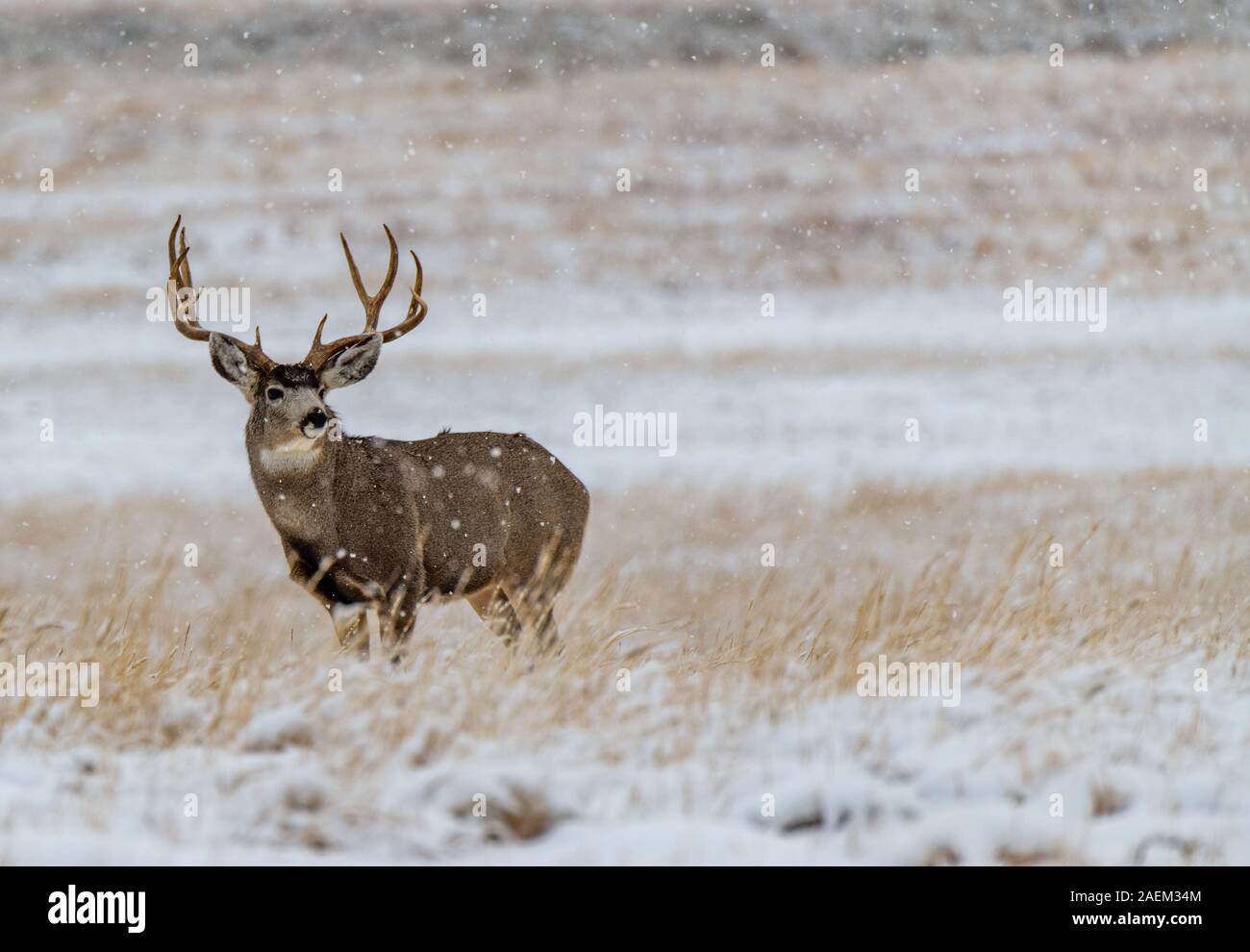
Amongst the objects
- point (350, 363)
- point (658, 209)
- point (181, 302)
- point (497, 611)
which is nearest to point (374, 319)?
point (350, 363)

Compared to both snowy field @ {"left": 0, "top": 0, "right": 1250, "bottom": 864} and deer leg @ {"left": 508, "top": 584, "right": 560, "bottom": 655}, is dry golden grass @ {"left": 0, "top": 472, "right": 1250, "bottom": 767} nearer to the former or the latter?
snowy field @ {"left": 0, "top": 0, "right": 1250, "bottom": 864}

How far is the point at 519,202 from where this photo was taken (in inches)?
968

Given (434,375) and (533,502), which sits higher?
(434,375)

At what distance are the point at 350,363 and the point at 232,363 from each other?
0.50m

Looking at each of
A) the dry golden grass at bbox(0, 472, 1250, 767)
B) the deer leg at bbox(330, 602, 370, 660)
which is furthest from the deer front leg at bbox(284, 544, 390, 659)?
the dry golden grass at bbox(0, 472, 1250, 767)

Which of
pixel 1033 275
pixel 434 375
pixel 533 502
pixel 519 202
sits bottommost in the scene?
pixel 533 502

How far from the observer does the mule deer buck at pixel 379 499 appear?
670 centimetres

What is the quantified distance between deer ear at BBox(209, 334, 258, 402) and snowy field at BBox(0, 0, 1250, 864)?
32.9 inches

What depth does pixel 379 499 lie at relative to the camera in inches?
281

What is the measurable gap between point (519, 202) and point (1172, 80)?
10097mm

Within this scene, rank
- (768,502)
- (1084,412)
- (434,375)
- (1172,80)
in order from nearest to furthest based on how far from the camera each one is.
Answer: (768,502) → (1084,412) → (434,375) → (1172,80)

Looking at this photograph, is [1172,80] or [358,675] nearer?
[358,675]

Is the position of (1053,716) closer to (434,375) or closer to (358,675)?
(358,675)
